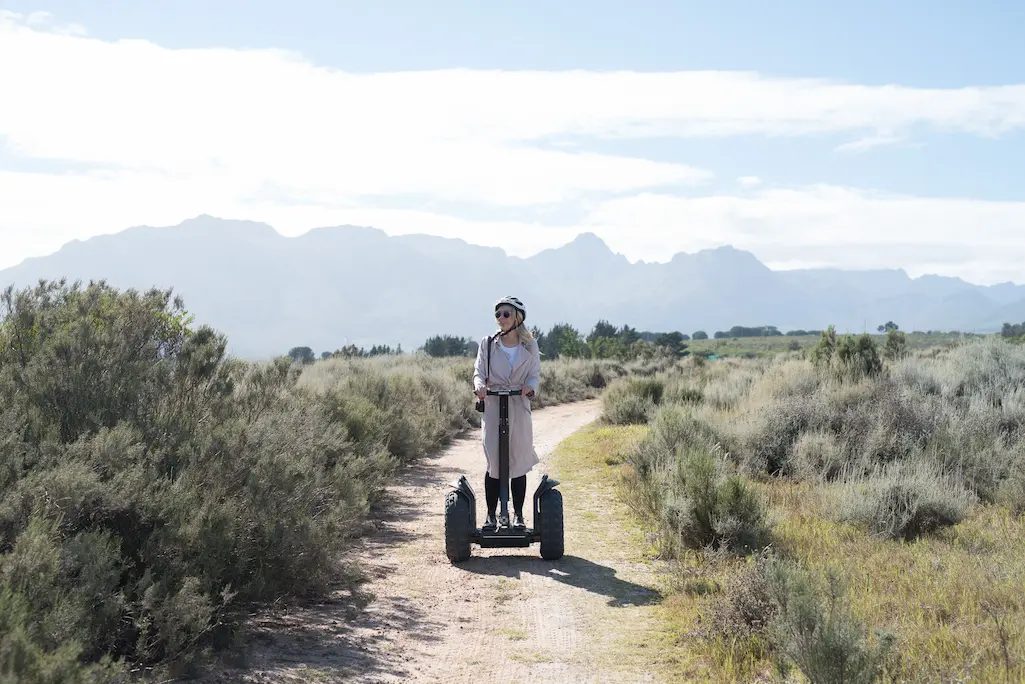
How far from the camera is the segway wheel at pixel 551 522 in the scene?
26.3 ft

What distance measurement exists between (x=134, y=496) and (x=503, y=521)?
168 inches

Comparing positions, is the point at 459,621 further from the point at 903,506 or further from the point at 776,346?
the point at 776,346

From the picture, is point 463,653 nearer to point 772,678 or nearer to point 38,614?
point 772,678

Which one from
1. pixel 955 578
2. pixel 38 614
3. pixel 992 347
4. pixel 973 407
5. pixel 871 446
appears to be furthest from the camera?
pixel 992 347

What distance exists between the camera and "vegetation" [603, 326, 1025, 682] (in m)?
4.85

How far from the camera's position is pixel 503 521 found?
8.24 meters

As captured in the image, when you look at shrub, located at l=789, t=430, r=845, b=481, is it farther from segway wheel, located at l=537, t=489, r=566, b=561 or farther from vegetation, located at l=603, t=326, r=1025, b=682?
segway wheel, located at l=537, t=489, r=566, b=561

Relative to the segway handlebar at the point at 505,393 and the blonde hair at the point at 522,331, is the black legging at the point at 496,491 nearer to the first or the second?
the segway handlebar at the point at 505,393

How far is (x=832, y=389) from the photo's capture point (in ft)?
44.7

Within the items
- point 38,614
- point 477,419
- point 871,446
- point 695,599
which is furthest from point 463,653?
point 477,419

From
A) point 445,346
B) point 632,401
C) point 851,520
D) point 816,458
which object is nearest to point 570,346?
point 445,346

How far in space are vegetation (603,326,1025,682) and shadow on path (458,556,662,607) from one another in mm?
359

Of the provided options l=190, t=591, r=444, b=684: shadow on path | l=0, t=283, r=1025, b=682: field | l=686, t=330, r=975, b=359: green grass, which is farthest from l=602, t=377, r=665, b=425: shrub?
l=686, t=330, r=975, b=359: green grass

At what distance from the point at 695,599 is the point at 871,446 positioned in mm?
5363
